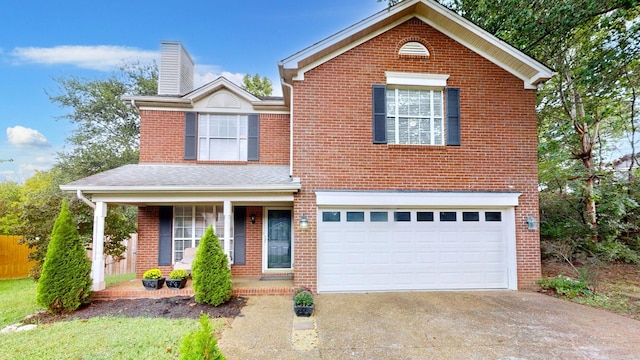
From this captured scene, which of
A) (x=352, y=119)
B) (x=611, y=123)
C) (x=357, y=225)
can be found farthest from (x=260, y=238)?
(x=611, y=123)

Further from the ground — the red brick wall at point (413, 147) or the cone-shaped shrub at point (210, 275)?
the red brick wall at point (413, 147)

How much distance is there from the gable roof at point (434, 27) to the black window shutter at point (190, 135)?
352 centimetres

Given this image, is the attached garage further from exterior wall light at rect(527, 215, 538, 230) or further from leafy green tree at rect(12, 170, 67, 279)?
leafy green tree at rect(12, 170, 67, 279)

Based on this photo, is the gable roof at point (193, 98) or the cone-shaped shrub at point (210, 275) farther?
the gable roof at point (193, 98)

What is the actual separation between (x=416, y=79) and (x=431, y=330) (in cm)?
592

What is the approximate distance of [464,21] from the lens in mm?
7426

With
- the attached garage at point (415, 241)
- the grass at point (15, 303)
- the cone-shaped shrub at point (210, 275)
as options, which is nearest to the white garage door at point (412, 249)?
the attached garage at point (415, 241)

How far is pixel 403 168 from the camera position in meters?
7.56

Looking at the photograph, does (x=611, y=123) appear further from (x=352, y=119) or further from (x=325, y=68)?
(x=325, y=68)

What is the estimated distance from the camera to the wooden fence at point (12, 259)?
1229 centimetres

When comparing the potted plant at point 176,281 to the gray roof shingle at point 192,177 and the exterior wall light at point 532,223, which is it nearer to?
the gray roof shingle at point 192,177

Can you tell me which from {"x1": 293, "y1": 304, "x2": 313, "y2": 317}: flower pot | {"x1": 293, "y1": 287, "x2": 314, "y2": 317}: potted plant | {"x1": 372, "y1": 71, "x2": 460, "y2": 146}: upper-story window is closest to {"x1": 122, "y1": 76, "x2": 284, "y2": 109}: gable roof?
{"x1": 372, "y1": 71, "x2": 460, "y2": 146}: upper-story window

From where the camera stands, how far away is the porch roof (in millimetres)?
7082

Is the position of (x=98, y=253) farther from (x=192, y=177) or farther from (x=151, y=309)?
(x=192, y=177)
